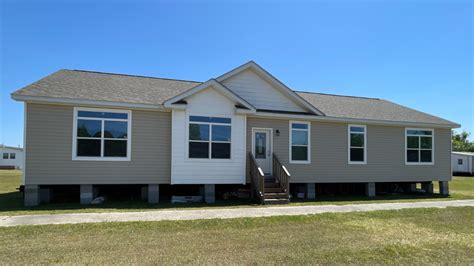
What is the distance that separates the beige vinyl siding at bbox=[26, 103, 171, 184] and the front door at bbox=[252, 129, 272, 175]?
Answer: 354 centimetres

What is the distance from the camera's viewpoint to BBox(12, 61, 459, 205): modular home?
32.9ft

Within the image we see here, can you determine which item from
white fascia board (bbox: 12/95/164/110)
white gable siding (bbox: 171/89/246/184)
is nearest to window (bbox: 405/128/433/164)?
white gable siding (bbox: 171/89/246/184)

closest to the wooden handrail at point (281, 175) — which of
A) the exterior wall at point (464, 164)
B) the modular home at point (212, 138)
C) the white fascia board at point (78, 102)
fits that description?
the modular home at point (212, 138)

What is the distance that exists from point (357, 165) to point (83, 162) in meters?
10.9

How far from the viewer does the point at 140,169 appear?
10742 mm

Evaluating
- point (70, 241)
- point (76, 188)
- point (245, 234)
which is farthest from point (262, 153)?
point (70, 241)

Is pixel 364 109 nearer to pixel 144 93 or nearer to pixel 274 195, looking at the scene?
pixel 274 195

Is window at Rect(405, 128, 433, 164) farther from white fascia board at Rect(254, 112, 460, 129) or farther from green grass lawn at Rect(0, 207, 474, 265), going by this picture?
green grass lawn at Rect(0, 207, 474, 265)

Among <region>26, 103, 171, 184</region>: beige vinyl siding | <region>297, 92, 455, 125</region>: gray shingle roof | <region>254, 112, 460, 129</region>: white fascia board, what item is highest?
<region>297, 92, 455, 125</region>: gray shingle roof

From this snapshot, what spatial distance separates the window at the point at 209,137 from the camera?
11.2m

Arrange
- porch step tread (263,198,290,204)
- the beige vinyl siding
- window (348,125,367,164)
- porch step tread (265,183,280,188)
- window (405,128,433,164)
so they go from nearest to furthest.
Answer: the beige vinyl siding, porch step tread (263,198,290,204), porch step tread (265,183,280,188), window (348,125,367,164), window (405,128,433,164)

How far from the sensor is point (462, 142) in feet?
200

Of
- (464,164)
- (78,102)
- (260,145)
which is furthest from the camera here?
(464,164)

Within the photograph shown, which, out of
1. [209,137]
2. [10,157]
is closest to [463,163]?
[209,137]
